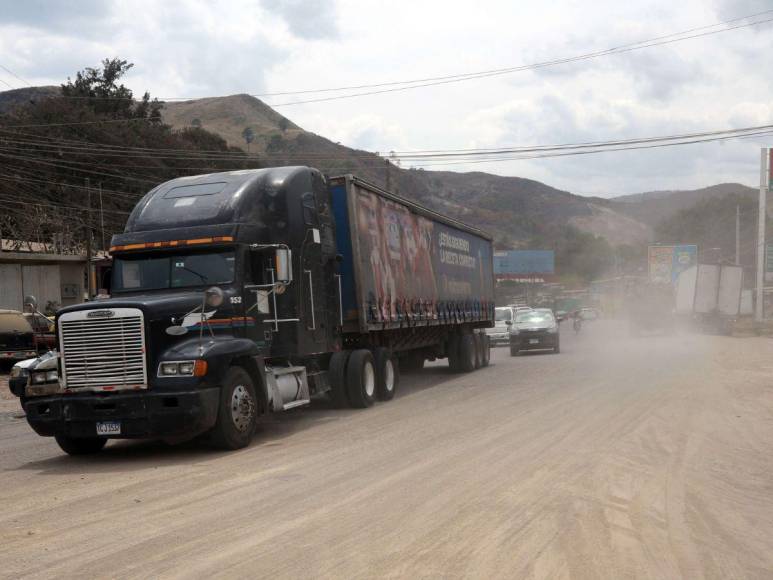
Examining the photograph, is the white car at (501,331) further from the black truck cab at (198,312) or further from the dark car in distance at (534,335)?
the black truck cab at (198,312)

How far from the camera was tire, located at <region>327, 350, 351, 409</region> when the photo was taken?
15.0 meters

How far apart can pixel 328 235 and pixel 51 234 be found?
1334 inches

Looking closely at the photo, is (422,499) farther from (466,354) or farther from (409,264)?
(466,354)

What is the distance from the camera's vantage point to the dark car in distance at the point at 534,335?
3194cm

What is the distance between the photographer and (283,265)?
1183 cm

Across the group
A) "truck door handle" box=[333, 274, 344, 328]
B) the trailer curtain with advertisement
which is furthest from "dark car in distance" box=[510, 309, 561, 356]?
"truck door handle" box=[333, 274, 344, 328]

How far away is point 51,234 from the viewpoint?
146 feet

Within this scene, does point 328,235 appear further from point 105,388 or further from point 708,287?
point 708,287

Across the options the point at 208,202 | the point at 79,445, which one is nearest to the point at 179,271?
the point at 208,202

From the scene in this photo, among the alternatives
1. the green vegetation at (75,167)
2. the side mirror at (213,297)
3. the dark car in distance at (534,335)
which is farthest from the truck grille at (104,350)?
the green vegetation at (75,167)

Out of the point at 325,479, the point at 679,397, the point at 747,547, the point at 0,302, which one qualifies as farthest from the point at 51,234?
the point at 747,547

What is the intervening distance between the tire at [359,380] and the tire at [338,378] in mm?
90

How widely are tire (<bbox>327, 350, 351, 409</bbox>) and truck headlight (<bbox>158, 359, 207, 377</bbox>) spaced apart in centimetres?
487

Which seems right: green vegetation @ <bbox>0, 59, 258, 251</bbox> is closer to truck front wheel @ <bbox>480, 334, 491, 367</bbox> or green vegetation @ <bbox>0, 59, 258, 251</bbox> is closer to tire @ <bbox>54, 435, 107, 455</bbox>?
truck front wheel @ <bbox>480, 334, 491, 367</bbox>
